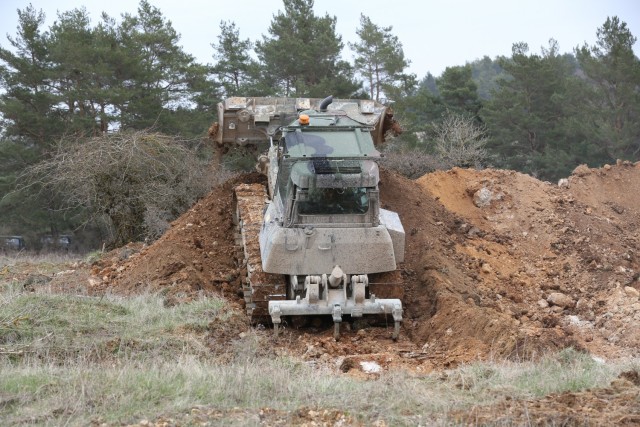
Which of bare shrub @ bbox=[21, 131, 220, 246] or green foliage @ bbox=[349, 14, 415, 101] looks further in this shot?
green foliage @ bbox=[349, 14, 415, 101]

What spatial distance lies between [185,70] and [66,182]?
11655mm

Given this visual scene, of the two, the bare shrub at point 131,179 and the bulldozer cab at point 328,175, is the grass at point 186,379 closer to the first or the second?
the bulldozer cab at point 328,175

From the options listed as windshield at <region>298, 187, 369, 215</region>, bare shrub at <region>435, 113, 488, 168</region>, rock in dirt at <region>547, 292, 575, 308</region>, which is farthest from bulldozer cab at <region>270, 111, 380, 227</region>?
bare shrub at <region>435, 113, 488, 168</region>

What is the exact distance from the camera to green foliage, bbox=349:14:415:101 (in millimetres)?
34906

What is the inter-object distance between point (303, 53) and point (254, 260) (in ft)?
71.0

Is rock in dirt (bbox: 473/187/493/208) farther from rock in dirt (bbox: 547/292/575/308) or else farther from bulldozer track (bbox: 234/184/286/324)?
bulldozer track (bbox: 234/184/286/324)

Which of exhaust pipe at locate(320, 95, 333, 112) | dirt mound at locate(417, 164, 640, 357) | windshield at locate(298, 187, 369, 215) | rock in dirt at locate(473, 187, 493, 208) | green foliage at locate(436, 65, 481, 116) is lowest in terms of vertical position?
dirt mound at locate(417, 164, 640, 357)

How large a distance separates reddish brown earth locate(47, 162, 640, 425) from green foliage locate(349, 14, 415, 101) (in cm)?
1479

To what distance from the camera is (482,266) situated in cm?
1522

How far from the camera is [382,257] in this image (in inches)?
442

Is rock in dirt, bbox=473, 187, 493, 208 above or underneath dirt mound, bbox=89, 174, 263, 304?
above

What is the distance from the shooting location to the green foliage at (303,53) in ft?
108

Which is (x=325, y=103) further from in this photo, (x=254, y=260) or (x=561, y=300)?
(x=561, y=300)

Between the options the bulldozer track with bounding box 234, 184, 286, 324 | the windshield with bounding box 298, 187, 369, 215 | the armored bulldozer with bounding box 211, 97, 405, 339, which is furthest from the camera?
the bulldozer track with bounding box 234, 184, 286, 324
